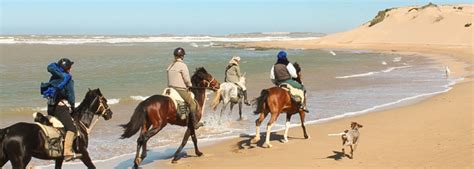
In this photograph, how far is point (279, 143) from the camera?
40.9 ft

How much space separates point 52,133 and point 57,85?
0.66 m

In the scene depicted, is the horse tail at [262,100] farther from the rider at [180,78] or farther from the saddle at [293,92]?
the rider at [180,78]

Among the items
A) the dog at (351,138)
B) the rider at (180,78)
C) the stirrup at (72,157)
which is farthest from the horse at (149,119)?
the dog at (351,138)

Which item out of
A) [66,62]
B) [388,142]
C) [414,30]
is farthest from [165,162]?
[414,30]

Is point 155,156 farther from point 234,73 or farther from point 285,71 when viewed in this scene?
point 234,73

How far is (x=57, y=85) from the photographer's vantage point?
26.8 feet

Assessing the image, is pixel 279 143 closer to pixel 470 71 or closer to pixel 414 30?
pixel 470 71

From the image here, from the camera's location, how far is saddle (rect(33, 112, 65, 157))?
8062 millimetres

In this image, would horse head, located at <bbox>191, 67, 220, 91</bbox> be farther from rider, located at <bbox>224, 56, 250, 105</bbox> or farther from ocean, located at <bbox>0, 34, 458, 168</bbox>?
rider, located at <bbox>224, 56, 250, 105</bbox>

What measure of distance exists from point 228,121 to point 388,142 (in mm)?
5378

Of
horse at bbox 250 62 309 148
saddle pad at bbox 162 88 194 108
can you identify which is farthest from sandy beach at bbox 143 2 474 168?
saddle pad at bbox 162 88 194 108

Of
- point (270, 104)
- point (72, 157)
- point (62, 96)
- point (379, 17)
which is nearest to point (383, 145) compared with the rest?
point (270, 104)

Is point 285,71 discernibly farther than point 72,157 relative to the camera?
Yes

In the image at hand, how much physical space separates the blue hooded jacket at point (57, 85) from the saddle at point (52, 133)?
28 cm
